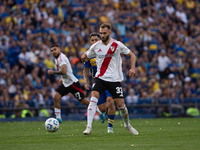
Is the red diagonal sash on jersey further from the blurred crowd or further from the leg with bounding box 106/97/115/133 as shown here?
the blurred crowd

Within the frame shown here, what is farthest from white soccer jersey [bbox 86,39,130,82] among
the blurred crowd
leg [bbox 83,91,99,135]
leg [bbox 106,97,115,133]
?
the blurred crowd

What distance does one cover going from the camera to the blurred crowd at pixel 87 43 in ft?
69.7

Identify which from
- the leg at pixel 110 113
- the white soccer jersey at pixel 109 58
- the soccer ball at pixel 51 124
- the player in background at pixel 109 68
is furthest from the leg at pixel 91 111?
the soccer ball at pixel 51 124

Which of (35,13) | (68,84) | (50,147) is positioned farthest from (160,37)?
(50,147)

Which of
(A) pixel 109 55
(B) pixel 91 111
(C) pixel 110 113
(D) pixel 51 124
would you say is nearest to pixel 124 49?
(A) pixel 109 55

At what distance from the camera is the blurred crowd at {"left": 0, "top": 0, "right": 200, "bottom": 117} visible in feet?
69.7

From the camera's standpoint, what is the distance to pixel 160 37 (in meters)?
26.6

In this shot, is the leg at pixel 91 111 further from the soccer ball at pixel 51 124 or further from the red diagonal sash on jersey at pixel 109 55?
the soccer ball at pixel 51 124

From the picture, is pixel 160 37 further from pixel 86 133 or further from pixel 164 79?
pixel 86 133

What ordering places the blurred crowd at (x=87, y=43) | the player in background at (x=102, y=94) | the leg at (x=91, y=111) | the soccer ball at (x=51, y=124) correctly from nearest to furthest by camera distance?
the leg at (x=91, y=111)
the soccer ball at (x=51, y=124)
the player in background at (x=102, y=94)
the blurred crowd at (x=87, y=43)

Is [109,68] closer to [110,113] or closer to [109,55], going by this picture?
[109,55]

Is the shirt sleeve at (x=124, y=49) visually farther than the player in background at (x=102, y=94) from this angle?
No

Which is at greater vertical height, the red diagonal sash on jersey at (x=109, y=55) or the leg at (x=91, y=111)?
the red diagonal sash on jersey at (x=109, y=55)

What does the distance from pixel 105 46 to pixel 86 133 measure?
2.03 meters
